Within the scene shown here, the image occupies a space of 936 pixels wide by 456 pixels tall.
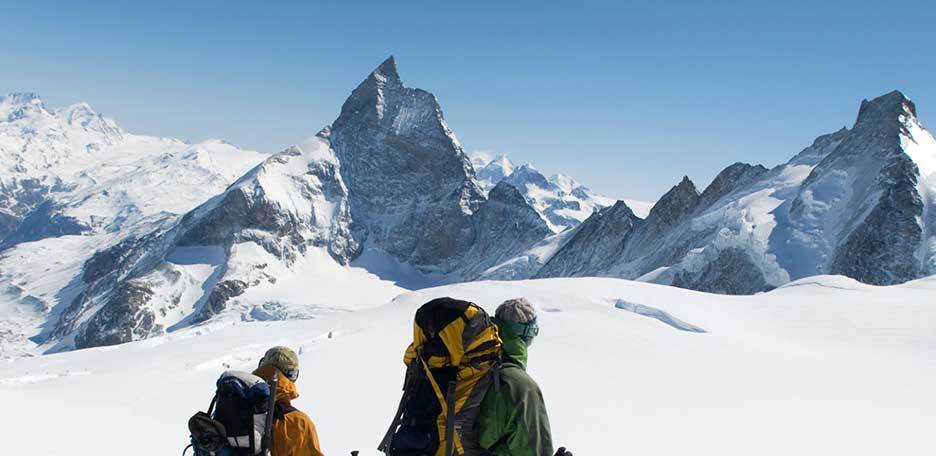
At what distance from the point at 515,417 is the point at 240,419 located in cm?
248

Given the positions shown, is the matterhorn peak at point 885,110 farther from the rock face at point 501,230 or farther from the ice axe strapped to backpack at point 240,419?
the rock face at point 501,230

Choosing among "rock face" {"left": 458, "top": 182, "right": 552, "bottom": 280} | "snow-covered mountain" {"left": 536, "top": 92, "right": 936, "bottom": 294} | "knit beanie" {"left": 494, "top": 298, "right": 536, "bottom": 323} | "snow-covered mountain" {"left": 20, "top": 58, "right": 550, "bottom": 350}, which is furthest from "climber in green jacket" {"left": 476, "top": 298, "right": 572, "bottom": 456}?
"rock face" {"left": 458, "top": 182, "right": 552, "bottom": 280}

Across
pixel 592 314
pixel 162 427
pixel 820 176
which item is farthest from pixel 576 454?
pixel 820 176

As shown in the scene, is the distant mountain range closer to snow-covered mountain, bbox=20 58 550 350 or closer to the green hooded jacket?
snow-covered mountain, bbox=20 58 550 350

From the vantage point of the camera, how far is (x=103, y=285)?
178250 millimetres

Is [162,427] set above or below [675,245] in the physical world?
below

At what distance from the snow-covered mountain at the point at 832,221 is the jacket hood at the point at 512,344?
200 ft

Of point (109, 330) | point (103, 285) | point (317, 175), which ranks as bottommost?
point (109, 330)

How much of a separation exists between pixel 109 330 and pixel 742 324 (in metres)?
143

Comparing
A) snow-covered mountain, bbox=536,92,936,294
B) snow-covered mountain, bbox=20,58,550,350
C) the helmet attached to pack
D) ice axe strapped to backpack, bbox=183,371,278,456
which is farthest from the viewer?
snow-covered mountain, bbox=20,58,550,350

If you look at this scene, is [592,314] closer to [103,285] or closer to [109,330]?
[109,330]

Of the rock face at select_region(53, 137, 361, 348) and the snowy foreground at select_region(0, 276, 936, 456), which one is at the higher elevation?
the rock face at select_region(53, 137, 361, 348)

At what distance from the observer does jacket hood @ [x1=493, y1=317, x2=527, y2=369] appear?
5.45 metres

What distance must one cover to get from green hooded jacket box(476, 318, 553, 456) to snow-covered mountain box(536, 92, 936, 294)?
61110 millimetres
